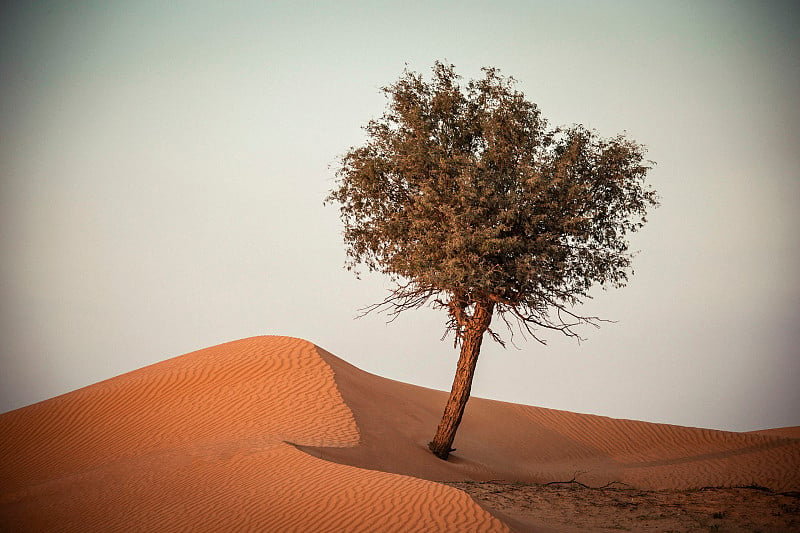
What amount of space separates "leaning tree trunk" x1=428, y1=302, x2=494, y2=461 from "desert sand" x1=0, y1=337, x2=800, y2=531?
632 mm


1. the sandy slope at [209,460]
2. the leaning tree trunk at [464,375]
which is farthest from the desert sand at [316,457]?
the leaning tree trunk at [464,375]

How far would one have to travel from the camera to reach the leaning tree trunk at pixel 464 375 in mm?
20172

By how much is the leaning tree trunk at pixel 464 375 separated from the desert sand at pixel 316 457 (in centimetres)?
63

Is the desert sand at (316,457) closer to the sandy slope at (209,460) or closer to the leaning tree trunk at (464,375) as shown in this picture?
the sandy slope at (209,460)

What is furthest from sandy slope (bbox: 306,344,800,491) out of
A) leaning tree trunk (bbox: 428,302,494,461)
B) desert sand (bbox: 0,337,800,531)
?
leaning tree trunk (bbox: 428,302,494,461)

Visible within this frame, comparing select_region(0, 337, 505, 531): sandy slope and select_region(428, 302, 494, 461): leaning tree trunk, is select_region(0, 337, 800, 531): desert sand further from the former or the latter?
select_region(428, 302, 494, 461): leaning tree trunk

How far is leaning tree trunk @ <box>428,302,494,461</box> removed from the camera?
20.2 m

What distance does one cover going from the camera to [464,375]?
20.4m

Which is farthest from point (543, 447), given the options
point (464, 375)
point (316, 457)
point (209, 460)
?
point (209, 460)

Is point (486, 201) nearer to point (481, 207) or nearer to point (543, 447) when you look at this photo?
point (481, 207)

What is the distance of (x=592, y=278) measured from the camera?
64.9ft

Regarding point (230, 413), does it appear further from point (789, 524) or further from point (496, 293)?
point (789, 524)

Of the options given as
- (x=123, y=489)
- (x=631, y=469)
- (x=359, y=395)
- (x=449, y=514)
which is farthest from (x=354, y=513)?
(x=631, y=469)

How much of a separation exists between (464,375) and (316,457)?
605 cm
